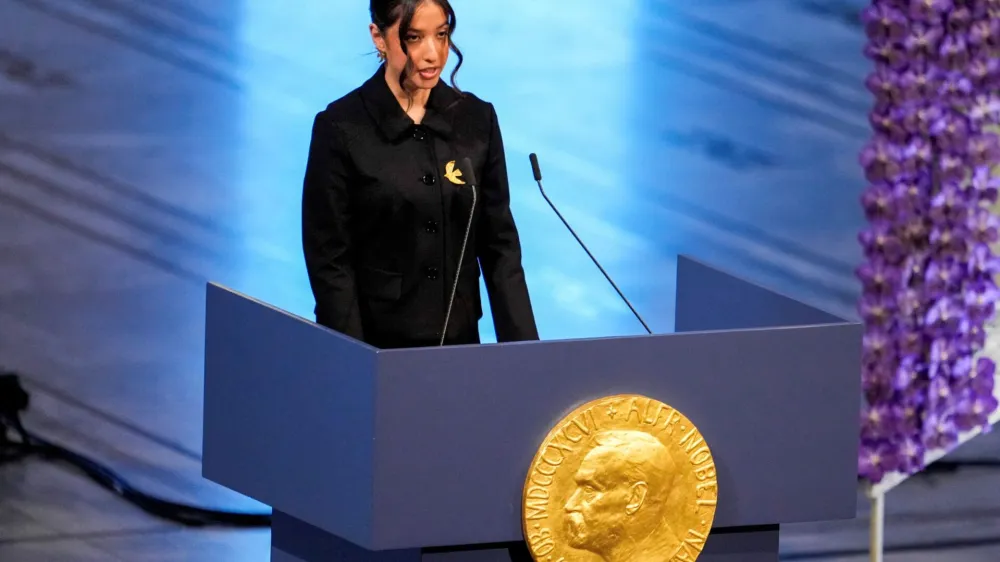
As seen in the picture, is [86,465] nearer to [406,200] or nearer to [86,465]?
[86,465]

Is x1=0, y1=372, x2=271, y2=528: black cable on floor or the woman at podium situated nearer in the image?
the woman at podium

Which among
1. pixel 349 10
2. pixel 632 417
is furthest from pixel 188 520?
pixel 632 417

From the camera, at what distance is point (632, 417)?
244 cm

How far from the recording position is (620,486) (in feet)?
8.01

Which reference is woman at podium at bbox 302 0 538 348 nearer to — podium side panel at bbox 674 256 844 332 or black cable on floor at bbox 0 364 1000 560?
podium side panel at bbox 674 256 844 332

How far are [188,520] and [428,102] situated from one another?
1.85 meters

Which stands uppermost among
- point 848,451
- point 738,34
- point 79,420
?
point 738,34

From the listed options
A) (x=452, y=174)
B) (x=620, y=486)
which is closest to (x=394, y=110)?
(x=452, y=174)

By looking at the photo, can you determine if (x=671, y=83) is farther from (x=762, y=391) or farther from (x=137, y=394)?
(x=762, y=391)

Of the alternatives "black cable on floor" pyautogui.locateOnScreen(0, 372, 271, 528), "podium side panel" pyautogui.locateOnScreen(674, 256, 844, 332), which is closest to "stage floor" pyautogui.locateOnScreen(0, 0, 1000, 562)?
"black cable on floor" pyautogui.locateOnScreen(0, 372, 271, 528)

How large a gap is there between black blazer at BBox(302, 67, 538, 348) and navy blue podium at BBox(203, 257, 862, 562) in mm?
262

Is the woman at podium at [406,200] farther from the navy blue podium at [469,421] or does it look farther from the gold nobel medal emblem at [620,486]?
the gold nobel medal emblem at [620,486]

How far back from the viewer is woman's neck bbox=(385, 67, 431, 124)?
9.45 feet

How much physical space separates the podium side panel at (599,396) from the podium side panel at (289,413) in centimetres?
6
